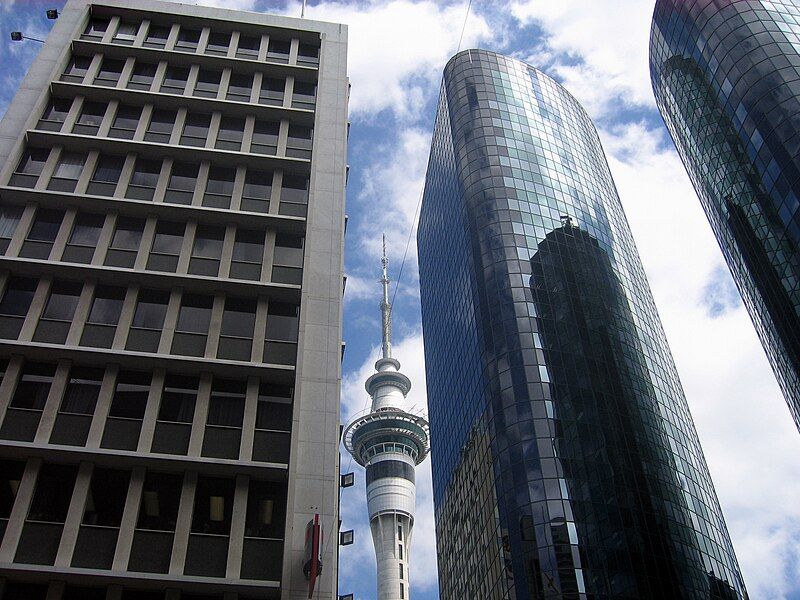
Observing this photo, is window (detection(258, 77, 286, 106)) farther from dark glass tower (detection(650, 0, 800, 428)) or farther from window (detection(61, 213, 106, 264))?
dark glass tower (detection(650, 0, 800, 428))

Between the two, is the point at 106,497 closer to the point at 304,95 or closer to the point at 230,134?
the point at 230,134

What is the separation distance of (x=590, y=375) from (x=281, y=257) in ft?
200

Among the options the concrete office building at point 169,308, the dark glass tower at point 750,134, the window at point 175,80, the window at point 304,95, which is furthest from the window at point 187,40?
the dark glass tower at point 750,134

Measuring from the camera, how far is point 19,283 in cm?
3334

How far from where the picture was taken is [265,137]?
41.4 metres

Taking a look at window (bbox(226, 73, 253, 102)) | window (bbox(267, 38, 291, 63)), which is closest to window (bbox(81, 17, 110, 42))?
window (bbox(226, 73, 253, 102))

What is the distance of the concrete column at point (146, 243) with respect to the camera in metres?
34.1

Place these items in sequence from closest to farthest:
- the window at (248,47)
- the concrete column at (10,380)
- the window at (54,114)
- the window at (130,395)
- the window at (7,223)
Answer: the concrete column at (10,380) → the window at (130,395) → the window at (7,223) → the window at (54,114) → the window at (248,47)

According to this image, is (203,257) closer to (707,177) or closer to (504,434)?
(504,434)

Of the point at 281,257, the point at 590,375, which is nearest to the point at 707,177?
the point at 590,375

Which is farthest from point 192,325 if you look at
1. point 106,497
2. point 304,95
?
point 304,95

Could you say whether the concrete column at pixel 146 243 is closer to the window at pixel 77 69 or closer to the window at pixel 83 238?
the window at pixel 83 238

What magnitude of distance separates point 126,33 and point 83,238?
17786 millimetres

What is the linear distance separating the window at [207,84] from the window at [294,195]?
800cm
